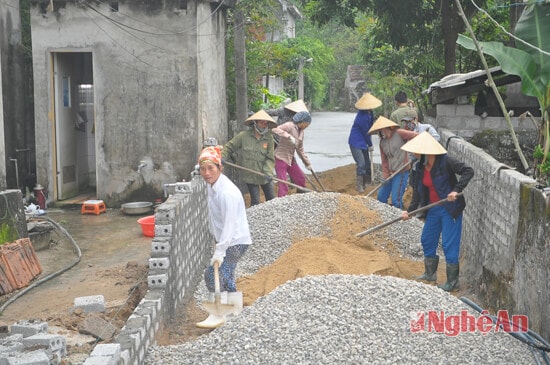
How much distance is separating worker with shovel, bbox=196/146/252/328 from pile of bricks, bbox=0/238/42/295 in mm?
2853

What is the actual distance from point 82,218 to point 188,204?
521cm

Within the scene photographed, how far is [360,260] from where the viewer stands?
8969 millimetres

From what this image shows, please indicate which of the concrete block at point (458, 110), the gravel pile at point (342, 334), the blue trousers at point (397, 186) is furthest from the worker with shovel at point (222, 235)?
the concrete block at point (458, 110)

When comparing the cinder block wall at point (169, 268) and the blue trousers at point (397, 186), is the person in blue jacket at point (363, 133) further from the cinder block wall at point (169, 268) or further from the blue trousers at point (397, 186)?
the cinder block wall at point (169, 268)

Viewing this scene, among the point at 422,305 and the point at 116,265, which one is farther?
the point at 116,265

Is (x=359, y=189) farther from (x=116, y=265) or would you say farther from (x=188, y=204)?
(x=188, y=204)

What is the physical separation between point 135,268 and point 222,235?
118 inches

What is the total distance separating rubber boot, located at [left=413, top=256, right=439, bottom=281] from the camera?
859 centimetres

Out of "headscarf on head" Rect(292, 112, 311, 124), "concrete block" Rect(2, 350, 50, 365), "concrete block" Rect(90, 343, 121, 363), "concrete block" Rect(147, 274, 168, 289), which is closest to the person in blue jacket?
"headscarf on head" Rect(292, 112, 311, 124)

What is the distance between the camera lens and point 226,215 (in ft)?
22.2

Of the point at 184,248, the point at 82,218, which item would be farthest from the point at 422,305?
the point at 82,218

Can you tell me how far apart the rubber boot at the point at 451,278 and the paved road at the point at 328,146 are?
9.76 m

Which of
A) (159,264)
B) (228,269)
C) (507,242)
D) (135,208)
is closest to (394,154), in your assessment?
(135,208)

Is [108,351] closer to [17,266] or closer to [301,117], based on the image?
[17,266]
